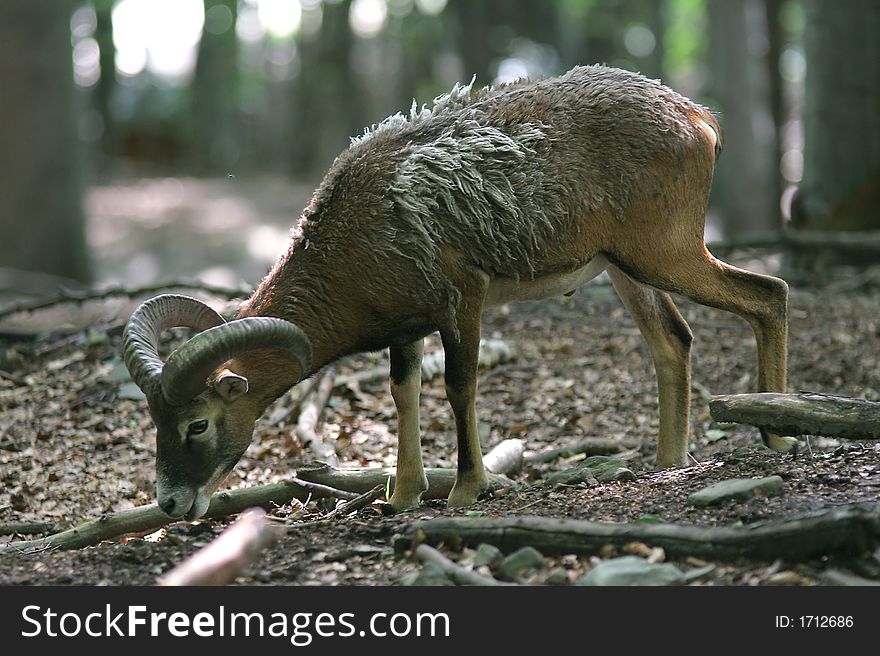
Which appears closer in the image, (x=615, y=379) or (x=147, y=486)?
(x=147, y=486)

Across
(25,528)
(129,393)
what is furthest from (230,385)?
(129,393)

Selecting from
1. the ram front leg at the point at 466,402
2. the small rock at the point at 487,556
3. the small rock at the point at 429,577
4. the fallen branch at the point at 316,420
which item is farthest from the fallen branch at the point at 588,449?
the small rock at the point at 429,577

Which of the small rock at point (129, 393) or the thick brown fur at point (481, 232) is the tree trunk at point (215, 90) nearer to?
the small rock at point (129, 393)

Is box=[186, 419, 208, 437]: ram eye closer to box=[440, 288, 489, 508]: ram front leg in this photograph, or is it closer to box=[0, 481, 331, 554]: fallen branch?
box=[0, 481, 331, 554]: fallen branch

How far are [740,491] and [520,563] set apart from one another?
1.38 meters

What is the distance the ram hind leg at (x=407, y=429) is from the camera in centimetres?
693

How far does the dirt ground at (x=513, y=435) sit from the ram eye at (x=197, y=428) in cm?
60

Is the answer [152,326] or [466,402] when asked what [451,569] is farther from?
[152,326]

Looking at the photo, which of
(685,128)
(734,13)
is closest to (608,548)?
(685,128)

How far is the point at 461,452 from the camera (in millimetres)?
6781

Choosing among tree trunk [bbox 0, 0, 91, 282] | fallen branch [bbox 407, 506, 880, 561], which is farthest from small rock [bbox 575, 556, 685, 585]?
tree trunk [bbox 0, 0, 91, 282]

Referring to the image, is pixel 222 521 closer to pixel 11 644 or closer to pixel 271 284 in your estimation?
pixel 271 284

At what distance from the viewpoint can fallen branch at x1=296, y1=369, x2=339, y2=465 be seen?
8.02 meters

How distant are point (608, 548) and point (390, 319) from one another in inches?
93.0
